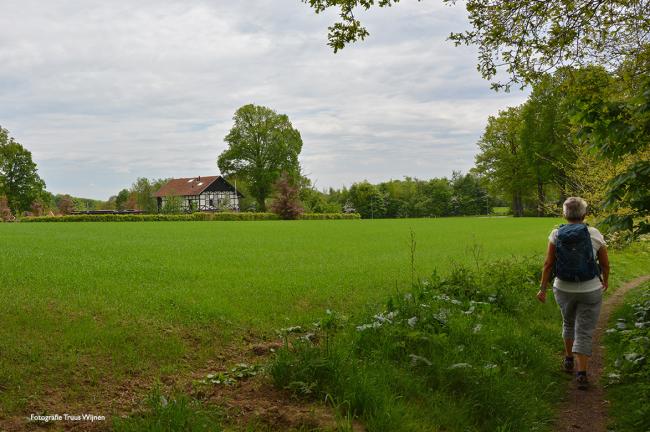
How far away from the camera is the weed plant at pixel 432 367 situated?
4.52 metres

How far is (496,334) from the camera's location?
Result: 6711mm

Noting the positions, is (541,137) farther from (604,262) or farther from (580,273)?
(580,273)

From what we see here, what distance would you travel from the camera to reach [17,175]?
7238cm

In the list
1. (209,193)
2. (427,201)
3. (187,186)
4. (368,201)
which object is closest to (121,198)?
(187,186)

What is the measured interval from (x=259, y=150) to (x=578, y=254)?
7620cm

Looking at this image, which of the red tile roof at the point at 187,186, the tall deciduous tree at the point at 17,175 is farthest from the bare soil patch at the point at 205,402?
the red tile roof at the point at 187,186

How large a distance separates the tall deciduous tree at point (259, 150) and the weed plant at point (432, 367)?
7189 cm

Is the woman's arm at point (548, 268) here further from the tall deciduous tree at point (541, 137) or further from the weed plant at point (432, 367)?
the tall deciduous tree at point (541, 137)

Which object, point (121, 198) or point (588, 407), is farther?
point (121, 198)

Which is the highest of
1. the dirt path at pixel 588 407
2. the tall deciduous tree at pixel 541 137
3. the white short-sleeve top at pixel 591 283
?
the tall deciduous tree at pixel 541 137

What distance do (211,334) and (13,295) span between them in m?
3.96

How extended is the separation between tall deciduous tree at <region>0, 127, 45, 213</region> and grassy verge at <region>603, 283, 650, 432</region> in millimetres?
79950

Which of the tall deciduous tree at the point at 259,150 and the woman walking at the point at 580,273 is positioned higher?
the tall deciduous tree at the point at 259,150

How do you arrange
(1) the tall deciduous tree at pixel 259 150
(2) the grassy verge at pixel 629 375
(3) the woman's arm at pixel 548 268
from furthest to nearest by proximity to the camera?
(1) the tall deciduous tree at pixel 259 150, (3) the woman's arm at pixel 548 268, (2) the grassy verge at pixel 629 375
